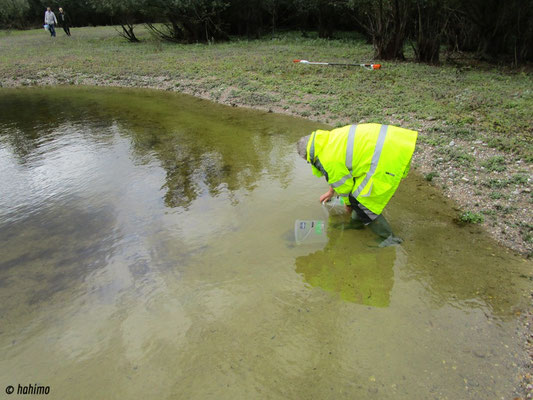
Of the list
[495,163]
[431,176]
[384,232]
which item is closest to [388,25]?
[495,163]

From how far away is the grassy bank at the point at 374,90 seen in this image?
597 centimetres

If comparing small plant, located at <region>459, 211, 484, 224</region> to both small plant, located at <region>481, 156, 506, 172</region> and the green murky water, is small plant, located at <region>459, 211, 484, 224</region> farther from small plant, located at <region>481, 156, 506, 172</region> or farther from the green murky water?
small plant, located at <region>481, 156, 506, 172</region>

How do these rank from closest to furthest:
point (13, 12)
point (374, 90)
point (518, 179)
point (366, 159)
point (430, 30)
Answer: point (366, 159), point (518, 179), point (374, 90), point (430, 30), point (13, 12)

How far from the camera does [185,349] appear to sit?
3.57 m

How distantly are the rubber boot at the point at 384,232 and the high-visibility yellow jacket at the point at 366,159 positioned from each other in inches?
18.7

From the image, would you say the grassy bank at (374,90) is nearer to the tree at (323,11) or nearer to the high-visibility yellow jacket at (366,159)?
the high-visibility yellow jacket at (366,159)

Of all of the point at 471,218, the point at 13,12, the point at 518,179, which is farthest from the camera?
the point at 13,12

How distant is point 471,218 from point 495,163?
5.53ft

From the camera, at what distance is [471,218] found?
5.30 metres

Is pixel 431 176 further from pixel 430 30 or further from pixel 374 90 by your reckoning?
pixel 430 30

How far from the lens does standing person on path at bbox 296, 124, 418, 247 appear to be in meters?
4.31

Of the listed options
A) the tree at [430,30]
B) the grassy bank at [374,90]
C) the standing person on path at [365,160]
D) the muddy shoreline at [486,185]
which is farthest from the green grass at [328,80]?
the standing person on path at [365,160]

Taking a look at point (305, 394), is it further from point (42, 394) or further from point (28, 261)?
point (28, 261)

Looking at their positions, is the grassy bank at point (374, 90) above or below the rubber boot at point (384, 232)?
above
